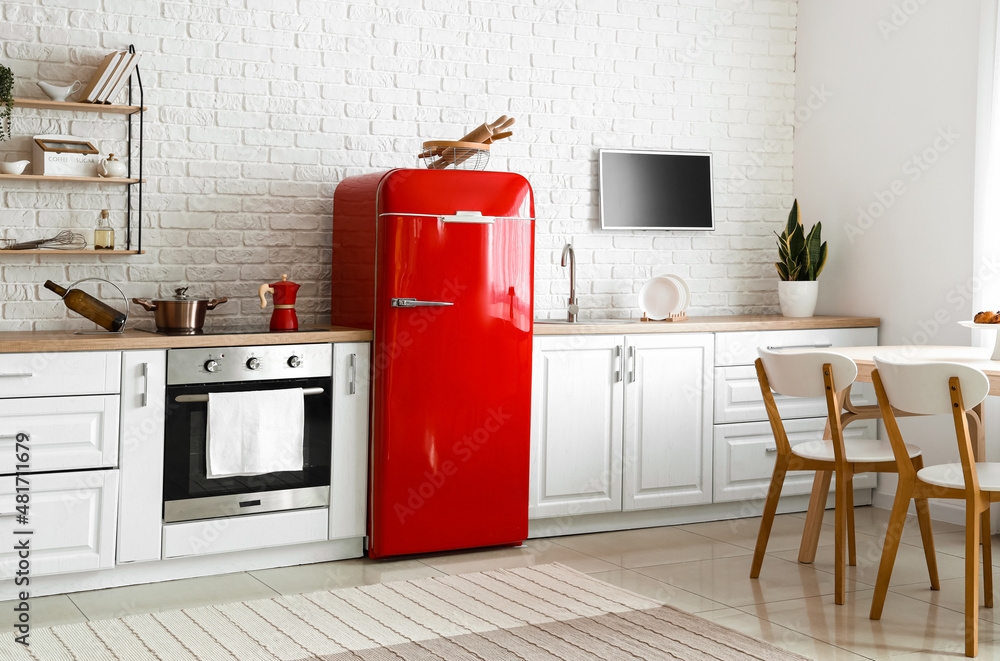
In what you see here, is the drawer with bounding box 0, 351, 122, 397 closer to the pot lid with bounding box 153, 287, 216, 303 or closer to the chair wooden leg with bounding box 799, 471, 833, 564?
the pot lid with bounding box 153, 287, 216, 303

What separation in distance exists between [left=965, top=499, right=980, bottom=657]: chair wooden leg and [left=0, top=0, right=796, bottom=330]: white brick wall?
2133 millimetres

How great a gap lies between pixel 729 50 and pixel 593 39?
82 cm

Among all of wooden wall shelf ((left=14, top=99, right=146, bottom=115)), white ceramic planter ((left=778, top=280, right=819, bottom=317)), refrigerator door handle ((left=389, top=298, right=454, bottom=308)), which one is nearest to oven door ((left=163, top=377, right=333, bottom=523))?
refrigerator door handle ((left=389, top=298, right=454, bottom=308))

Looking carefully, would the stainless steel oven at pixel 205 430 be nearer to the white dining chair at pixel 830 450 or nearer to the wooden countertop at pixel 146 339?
the wooden countertop at pixel 146 339

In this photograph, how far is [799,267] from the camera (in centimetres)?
500

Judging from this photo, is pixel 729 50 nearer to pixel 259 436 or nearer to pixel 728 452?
pixel 728 452

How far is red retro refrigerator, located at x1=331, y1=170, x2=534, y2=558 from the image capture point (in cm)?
375

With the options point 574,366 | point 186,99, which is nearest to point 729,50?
point 574,366

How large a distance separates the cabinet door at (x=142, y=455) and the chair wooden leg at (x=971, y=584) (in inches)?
104

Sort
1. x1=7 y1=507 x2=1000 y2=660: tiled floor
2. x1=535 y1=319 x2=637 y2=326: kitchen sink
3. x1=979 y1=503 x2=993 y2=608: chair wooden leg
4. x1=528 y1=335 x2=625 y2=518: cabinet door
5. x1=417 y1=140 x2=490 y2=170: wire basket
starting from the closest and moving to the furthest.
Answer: x1=7 y1=507 x2=1000 y2=660: tiled floor → x1=979 y1=503 x2=993 y2=608: chair wooden leg → x1=417 y1=140 x2=490 y2=170: wire basket → x1=528 y1=335 x2=625 y2=518: cabinet door → x1=535 y1=319 x2=637 y2=326: kitchen sink

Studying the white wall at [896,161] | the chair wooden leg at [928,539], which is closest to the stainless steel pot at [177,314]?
the chair wooden leg at [928,539]

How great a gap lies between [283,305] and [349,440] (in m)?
0.58

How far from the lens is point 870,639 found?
3035mm

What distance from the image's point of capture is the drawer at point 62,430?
320 centimetres
